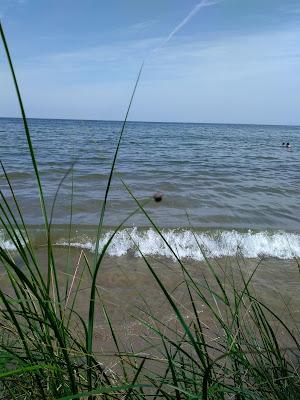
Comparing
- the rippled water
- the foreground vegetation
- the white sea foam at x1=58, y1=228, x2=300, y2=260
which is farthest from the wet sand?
the foreground vegetation

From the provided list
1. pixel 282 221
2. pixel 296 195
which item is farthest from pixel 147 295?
pixel 296 195

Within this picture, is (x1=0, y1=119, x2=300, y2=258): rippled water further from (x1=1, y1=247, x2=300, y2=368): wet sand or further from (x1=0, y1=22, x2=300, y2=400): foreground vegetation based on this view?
(x1=0, y1=22, x2=300, y2=400): foreground vegetation

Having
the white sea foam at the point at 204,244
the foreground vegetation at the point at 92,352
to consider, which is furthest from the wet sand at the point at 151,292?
the foreground vegetation at the point at 92,352

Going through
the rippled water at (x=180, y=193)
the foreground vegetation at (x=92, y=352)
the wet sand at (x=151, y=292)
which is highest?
the foreground vegetation at (x=92, y=352)

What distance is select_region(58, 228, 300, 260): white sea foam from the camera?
5.80 m

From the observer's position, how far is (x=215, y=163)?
15.8 metres

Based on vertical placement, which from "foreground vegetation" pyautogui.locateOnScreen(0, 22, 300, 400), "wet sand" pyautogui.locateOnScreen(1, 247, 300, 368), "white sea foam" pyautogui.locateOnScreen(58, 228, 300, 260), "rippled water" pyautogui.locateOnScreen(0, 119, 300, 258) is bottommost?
"wet sand" pyautogui.locateOnScreen(1, 247, 300, 368)

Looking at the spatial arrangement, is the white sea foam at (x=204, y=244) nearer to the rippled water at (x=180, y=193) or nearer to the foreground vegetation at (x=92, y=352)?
the rippled water at (x=180, y=193)

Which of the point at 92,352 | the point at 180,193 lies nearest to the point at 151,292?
the point at 92,352

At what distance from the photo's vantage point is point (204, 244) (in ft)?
20.5

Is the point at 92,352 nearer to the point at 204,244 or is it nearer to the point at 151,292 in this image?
the point at 151,292

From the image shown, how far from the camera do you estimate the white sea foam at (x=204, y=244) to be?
580 cm

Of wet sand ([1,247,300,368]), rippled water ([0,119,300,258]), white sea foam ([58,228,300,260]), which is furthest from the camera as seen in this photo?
rippled water ([0,119,300,258])

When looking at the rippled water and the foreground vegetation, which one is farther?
the rippled water
